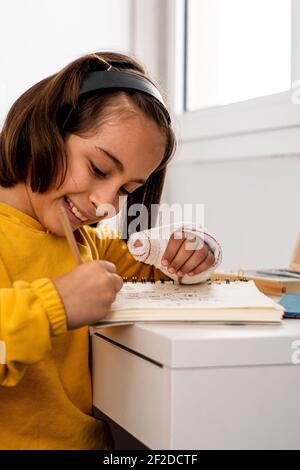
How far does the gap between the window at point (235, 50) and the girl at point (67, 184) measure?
0.62 m

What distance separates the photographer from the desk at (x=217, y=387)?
0.59 meters

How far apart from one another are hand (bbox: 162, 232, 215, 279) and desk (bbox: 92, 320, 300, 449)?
285 millimetres

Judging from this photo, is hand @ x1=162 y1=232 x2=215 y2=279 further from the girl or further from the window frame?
the window frame

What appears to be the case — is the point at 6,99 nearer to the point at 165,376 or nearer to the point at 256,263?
the point at 256,263

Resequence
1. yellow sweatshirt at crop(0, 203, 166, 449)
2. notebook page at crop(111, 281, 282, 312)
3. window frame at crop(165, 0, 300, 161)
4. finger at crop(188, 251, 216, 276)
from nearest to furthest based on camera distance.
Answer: notebook page at crop(111, 281, 282, 312) < yellow sweatshirt at crop(0, 203, 166, 449) < finger at crop(188, 251, 216, 276) < window frame at crop(165, 0, 300, 161)

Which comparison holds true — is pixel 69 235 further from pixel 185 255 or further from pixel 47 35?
pixel 47 35

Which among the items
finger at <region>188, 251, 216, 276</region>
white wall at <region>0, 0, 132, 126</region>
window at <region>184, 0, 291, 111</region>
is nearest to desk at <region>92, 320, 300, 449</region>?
finger at <region>188, 251, 216, 276</region>

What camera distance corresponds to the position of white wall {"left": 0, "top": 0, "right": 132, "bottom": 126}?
1.74 meters

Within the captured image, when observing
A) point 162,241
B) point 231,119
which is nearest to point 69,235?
point 162,241

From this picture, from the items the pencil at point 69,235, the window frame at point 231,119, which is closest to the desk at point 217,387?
the pencil at point 69,235

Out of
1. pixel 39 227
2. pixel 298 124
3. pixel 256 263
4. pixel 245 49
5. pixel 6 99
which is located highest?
pixel 245 49

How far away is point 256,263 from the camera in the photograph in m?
1.45

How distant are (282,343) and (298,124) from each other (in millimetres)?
792

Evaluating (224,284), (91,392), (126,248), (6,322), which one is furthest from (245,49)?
(6,322)
